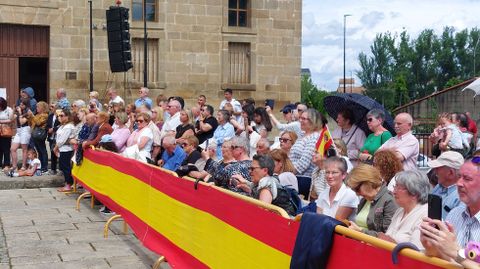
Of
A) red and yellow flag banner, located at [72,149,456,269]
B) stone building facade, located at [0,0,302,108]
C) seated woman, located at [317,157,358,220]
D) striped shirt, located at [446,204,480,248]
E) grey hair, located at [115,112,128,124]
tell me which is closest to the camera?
red and yellow flag banner, located at [72,149,456,269]

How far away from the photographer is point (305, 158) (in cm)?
798

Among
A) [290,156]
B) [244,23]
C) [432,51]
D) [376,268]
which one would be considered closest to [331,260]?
[376,268]

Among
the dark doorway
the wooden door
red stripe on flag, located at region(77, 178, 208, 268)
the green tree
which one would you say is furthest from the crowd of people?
the green tree

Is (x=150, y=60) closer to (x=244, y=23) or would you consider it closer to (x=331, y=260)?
(x=244, y=23)

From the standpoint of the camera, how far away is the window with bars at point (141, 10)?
23.1 m

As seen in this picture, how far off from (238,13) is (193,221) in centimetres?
1903

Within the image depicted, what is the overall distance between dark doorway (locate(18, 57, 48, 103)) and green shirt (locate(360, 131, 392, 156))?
55.6 ft

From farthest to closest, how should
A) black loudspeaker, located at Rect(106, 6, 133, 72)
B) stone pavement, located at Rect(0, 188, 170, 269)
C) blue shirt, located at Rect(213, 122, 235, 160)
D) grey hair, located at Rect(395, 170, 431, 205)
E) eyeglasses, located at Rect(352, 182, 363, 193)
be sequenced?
black loudspeaker, located at Rect(106, 6, 133, 72) < blue shirt, located at Rect(213, 122, 235, 160) < stone pavement, located at Rect(0, 188, 170, 269) < eyeglasses, located at Rect(352, 182, 363, 193) < grey hair, located at Rect(395, 170, 431, 205)

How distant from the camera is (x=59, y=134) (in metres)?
13.3

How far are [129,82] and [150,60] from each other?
3.52 feet

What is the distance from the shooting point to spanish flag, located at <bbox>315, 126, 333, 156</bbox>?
7402 mm

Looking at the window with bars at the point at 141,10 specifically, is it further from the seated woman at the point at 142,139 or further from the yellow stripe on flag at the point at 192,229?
the yellow stripe on flag at the point at 192,229

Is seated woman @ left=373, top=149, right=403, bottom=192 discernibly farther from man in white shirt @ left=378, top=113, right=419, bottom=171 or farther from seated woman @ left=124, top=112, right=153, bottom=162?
seated woman @ left=124, top=112, right=153, bottom=162

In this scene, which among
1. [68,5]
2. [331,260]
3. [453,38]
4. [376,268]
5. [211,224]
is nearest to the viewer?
[376,268]
